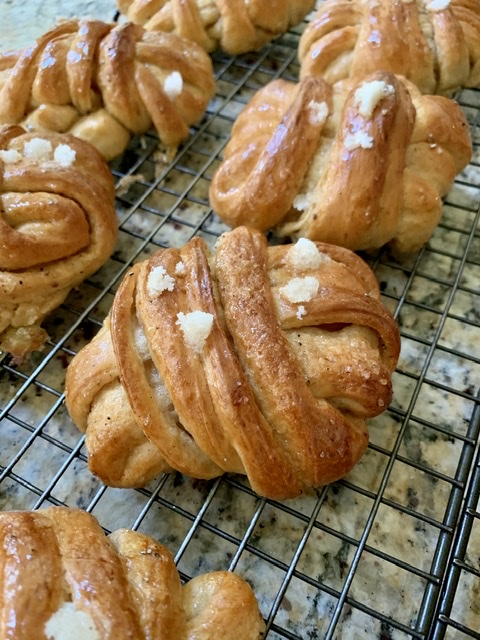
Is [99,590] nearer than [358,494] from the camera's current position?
Yes

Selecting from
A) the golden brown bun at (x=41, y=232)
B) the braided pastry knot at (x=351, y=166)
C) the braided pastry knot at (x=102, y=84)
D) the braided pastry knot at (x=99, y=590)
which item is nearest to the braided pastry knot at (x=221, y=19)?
the braided pastry knot at (x=102, y=84)

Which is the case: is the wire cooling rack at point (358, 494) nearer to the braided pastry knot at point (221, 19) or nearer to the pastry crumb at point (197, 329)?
the pastry crumb at point (197, 329)

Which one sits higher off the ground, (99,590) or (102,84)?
(102,84)

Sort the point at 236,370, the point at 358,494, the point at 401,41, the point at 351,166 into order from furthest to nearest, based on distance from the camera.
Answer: the point at 401,41, the point at 351,166, the point at 358,494, the point at 236,370

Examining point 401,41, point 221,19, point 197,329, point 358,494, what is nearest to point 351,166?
point 401,41

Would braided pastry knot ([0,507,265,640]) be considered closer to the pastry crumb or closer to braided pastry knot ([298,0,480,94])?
the pastry crumb

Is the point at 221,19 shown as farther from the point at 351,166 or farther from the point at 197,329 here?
the point at 197,329

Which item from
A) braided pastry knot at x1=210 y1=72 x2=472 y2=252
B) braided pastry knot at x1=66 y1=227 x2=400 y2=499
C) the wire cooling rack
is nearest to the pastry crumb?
braided pastry knot at x1=66 y1=227 x2=400 y2=499
